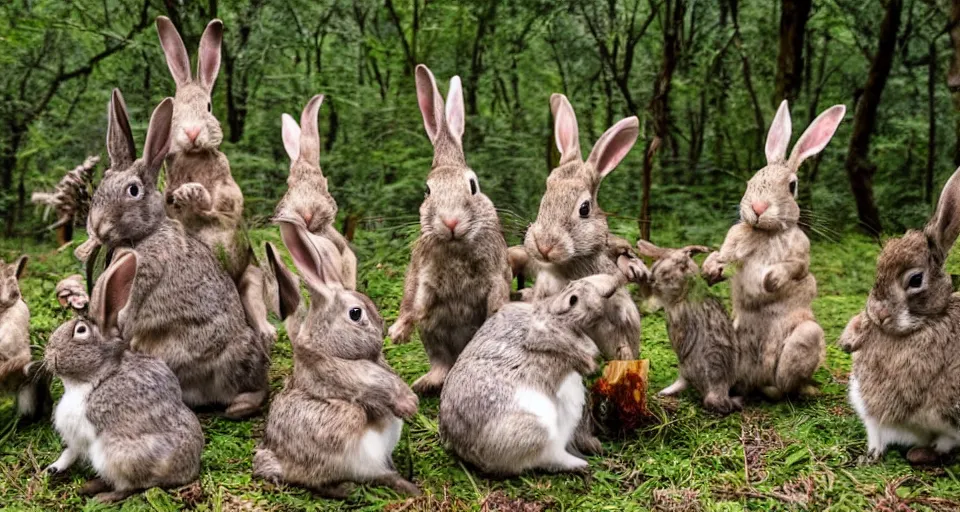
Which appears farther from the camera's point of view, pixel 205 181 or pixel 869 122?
pixel 869 122

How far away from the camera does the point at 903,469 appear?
3.46 m

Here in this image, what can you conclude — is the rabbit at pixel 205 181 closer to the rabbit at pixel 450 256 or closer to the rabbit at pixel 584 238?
the rabbit at pixel 450 256

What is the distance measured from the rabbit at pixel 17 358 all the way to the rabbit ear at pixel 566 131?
2.54m

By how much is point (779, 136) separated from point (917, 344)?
3.95ft

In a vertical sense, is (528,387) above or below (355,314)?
below

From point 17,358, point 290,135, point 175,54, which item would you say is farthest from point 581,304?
point 17,358

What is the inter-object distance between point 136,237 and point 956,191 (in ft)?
10.6

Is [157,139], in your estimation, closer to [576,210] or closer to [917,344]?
[576,210]

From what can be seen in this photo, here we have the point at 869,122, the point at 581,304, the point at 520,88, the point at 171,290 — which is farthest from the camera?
the point at 520,88

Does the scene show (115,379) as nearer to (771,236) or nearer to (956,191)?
(771,236)

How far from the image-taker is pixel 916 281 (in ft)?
10.9

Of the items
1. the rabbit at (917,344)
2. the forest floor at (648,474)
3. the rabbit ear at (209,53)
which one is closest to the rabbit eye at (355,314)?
the forest floor at (648,474)

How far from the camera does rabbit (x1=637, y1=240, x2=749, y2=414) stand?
3967 mm

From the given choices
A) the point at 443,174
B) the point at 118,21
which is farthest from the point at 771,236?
the point at 118,21
